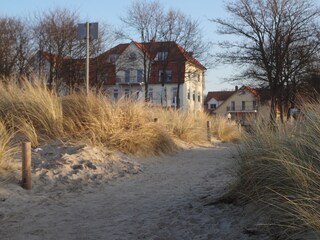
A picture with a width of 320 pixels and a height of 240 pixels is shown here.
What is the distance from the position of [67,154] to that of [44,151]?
536mm

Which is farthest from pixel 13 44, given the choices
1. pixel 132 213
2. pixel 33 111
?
pixel 132 213

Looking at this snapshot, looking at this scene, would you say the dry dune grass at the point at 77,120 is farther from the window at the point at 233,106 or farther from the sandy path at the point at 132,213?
the window at the point at 233,106

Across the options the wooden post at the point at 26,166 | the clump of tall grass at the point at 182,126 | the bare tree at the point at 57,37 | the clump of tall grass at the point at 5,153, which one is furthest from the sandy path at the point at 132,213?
the bare tree at the point at 57,37

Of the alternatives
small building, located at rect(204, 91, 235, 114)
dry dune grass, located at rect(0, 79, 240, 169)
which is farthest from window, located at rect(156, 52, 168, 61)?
small building, located at rect(204, 91, 235, 114)

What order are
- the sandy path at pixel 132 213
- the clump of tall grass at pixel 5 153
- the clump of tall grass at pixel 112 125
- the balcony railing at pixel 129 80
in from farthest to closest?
the balcony railing at pixel 129 80 → the clump of tall grass at pixel 112 125 → the clump of tall grass at pixel 5 153 → the sandy path at pixel 132 213

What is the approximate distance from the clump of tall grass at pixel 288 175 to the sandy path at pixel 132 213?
347mm

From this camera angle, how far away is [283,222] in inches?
169

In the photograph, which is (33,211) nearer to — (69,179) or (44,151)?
(69,179)

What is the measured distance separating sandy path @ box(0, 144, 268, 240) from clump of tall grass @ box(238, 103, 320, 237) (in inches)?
13.7

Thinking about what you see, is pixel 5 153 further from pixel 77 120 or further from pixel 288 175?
pixel 288 175

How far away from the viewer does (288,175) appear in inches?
189

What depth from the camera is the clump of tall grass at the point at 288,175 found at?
4211 mm

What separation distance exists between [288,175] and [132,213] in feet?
6.93

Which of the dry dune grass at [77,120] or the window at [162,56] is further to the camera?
the window at [162,56]
